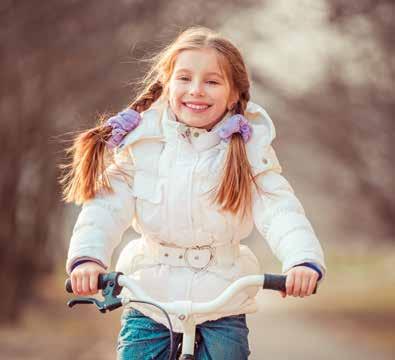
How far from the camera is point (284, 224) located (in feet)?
14.7

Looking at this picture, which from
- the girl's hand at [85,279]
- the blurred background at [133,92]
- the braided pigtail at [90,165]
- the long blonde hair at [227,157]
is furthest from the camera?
the blurred background at [133,92]

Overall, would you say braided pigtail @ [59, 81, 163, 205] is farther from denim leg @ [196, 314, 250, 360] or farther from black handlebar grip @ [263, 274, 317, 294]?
black handlebar grip @ [263, 274, 317, 294]

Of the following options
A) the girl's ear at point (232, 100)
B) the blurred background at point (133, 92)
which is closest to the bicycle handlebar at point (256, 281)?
the girl's ear at point (232, 100)

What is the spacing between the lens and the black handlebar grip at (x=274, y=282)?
4.09m

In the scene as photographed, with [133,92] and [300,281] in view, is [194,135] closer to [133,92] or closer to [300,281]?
[300,281]

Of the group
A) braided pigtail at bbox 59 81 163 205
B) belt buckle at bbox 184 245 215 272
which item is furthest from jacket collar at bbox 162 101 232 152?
belt buckle at bbox 184 245 215 272

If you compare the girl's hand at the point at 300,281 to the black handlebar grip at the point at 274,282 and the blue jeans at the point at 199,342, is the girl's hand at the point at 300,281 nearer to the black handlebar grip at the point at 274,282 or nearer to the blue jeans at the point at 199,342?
the black handlebar grip at the point at 274,282

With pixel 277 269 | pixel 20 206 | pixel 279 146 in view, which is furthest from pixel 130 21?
pixel 277 269

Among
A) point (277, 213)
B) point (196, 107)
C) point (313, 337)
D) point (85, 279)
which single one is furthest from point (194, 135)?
point (313, 337)

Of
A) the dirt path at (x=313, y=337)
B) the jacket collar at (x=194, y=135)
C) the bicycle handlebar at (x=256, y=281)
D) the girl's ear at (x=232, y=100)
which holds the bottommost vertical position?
the bicycle handlebar at (x=256, y=281)

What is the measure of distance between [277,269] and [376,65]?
10485mm

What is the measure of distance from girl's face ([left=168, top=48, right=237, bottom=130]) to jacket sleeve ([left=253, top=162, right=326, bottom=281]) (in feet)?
1.04

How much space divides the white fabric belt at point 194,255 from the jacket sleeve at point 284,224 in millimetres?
162

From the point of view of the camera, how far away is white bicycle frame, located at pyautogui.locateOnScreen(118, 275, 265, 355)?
406 centimetres
